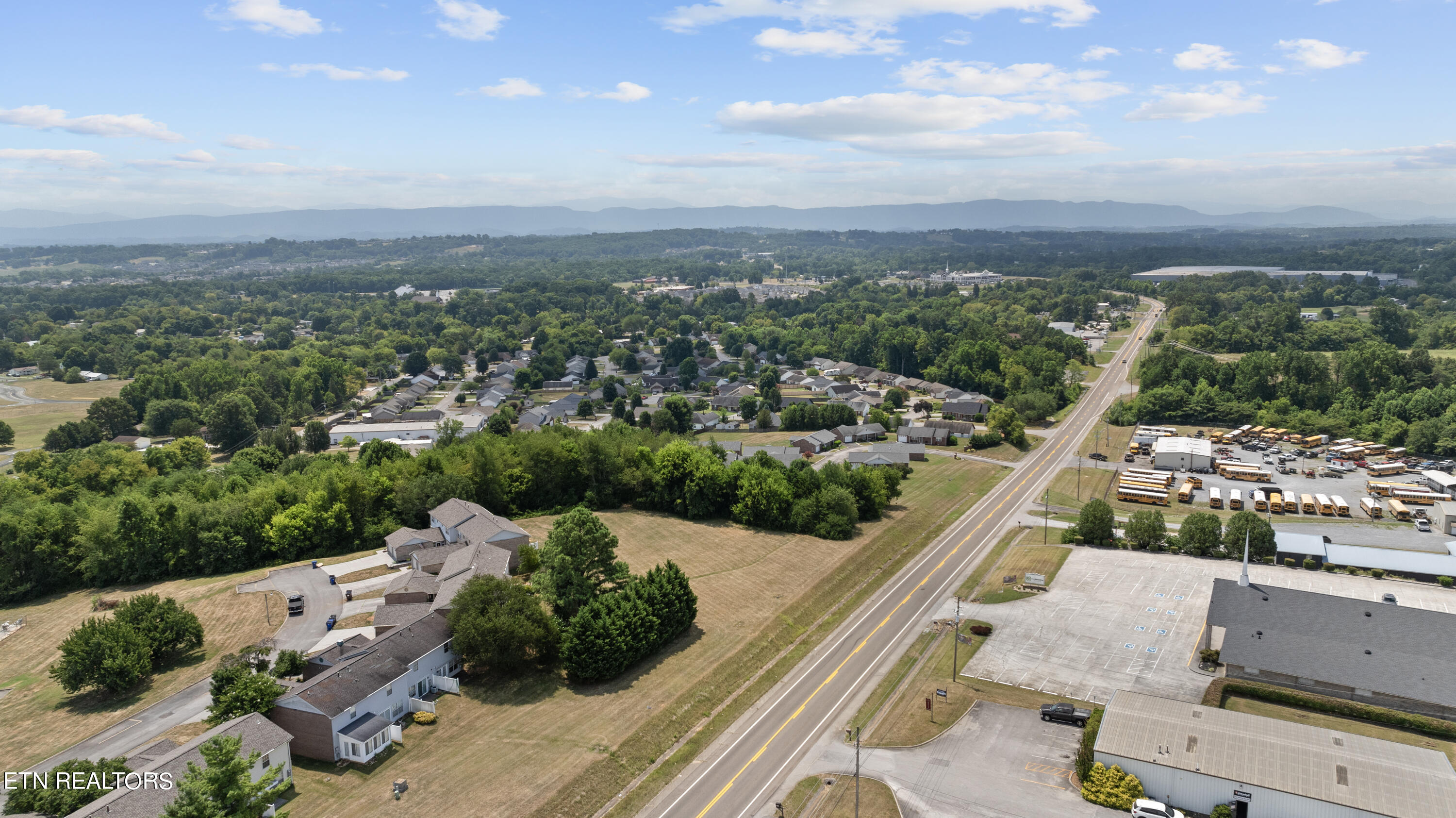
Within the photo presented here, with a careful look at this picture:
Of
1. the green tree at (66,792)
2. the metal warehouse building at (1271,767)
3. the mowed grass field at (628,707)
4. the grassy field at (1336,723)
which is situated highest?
the green tree at (66,792)

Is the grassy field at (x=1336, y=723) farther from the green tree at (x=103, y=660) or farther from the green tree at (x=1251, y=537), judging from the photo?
the green tree at (x=103, y=660)

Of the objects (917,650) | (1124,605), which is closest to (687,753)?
(917,650)

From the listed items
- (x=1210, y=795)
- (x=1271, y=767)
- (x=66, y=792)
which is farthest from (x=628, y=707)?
(x=1271, y=767)

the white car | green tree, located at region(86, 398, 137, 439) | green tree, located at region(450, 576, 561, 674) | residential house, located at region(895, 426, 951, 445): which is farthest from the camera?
green tree, located at region(86, 398, 137, 439)

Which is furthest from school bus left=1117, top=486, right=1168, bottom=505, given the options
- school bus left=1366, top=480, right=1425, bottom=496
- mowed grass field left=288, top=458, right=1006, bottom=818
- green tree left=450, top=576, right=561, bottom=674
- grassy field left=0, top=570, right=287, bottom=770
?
grassy field left=0, top=570, right=287, bottom=770

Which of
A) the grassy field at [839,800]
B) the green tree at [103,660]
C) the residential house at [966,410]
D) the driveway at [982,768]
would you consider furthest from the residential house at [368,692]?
the residential house at [966,410]

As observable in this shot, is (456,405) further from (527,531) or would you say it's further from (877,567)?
(877,567)

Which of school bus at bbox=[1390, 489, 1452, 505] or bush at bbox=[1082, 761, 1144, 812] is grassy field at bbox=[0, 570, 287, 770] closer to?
bush at bbox=[1082, 761, 1144, 812]
